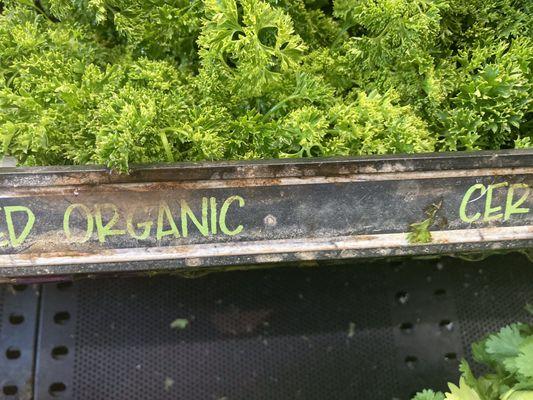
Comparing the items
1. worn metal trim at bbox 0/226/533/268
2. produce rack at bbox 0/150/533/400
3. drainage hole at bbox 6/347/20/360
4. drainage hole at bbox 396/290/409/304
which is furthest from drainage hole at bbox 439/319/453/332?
drainage hole at bbox 6/347/20/360

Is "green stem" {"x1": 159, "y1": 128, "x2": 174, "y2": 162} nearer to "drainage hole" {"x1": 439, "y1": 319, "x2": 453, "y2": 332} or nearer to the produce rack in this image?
the produce rack

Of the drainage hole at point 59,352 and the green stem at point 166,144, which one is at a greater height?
the green stem at point 166,144

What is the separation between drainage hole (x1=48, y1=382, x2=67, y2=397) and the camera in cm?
124

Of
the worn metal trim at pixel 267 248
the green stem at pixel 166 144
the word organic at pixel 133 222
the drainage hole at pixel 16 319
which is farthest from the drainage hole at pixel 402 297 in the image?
the drainage hole at pixel 16 319

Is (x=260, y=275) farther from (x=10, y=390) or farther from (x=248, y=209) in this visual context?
(x=10, y=390)

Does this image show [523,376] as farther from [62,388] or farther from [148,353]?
[62,388]

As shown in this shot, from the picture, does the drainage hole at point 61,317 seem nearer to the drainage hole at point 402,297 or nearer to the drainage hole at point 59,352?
the drainage hole at point 59,352

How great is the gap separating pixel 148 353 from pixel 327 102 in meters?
0.74

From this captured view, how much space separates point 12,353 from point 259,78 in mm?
892

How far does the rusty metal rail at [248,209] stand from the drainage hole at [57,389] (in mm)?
485

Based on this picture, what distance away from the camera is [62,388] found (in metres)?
1.24

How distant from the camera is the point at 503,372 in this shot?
111 centimetres

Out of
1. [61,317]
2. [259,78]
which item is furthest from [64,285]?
[259,78]

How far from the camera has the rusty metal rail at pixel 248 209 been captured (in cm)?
83
